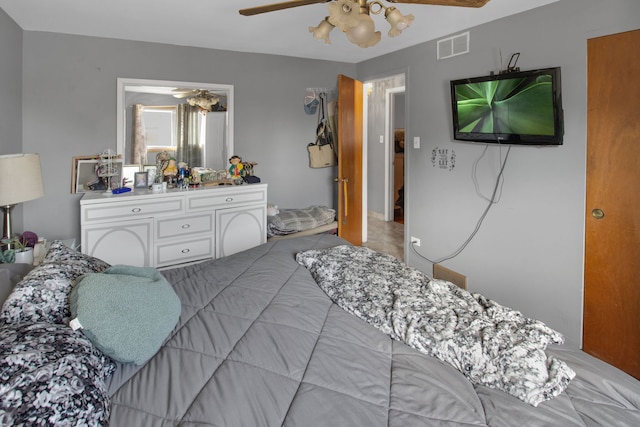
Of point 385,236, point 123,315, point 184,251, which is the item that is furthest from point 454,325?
point 385,236

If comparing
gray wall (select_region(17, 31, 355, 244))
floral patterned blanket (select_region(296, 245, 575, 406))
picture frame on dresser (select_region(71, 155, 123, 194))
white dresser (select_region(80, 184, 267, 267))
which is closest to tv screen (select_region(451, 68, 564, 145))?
floral patterned blanket (select_region(296, 245, 575, 406))

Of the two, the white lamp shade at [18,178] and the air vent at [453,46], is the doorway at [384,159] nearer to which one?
the air vent at [453,46]

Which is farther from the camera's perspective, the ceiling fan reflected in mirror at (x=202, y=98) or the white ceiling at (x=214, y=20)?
the ceiling fan reflected in mirror at (x=202, y=98)

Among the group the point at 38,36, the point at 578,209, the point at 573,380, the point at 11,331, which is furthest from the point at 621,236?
the point at 38,36

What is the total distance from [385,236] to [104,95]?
142 inches

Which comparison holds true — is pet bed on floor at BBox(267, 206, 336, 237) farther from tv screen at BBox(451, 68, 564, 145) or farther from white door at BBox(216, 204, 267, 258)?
tv screen at BBox(451, 68, 564, 145)

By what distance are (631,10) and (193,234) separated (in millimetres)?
3436

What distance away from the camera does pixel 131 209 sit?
2.95 m

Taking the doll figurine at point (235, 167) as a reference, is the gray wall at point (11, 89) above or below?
above

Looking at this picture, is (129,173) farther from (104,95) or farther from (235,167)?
(235,167)

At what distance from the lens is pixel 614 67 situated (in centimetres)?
218

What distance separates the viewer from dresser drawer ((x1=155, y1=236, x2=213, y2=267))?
3115mm

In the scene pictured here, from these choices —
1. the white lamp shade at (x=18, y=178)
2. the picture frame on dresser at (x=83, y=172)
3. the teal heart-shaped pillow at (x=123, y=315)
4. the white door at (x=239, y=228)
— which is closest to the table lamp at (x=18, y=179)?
the white lamp shade at (x=18, y=178)

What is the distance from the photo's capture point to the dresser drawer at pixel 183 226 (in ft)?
10.2
